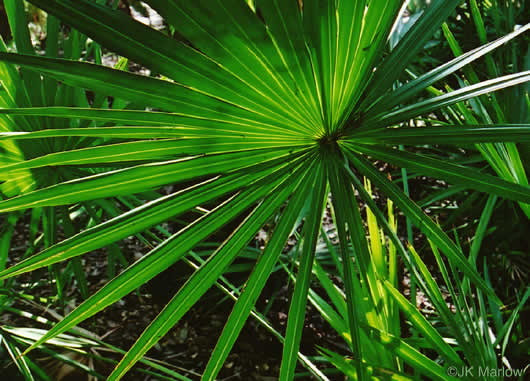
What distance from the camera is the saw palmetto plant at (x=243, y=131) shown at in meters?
0.49

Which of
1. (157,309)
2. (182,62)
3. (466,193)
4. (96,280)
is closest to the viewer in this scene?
(182,62)

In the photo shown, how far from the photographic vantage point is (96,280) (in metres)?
2.28

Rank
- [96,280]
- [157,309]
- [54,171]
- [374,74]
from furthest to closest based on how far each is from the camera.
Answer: [96,280] < [157,309] < [54,171] < [374,74]

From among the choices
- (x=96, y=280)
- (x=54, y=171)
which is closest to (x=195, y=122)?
(x=54, y=171)

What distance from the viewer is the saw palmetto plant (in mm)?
493

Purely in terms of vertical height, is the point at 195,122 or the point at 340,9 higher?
the point at 340,9

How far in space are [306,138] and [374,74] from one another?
5.3 inches

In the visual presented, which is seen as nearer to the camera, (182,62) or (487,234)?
(182,62)

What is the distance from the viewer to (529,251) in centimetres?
164

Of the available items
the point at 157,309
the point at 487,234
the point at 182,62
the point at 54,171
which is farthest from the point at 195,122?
the point at 157,309

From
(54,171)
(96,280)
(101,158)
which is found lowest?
(96,280)

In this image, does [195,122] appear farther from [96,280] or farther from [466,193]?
[96,280]

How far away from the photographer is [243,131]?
2.08 ft

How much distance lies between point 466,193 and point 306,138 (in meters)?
1.30
